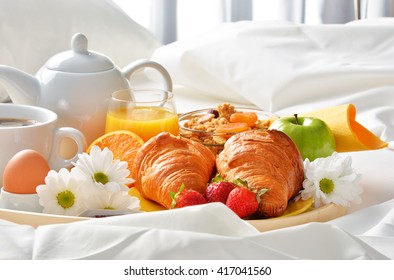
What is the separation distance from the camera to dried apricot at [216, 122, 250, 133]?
1.12 m

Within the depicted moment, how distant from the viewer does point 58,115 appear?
3.75 ft

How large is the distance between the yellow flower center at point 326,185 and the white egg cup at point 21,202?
0.34 meters

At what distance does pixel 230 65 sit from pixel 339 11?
1565mm

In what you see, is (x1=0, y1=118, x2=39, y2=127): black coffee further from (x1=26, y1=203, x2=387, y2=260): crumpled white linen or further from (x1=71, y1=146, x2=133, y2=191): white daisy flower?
(x1=26, y1=203, x2=387, y2=260): crumpled white linen

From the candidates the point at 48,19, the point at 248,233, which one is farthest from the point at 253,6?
the point at 248,233

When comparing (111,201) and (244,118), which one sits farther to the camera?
(244,118)

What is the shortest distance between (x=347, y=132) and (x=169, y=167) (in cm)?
34

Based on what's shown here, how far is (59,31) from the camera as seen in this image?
1.62m

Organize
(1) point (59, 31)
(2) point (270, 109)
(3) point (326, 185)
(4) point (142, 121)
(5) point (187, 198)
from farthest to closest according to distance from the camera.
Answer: (1) point (59, 31) < (2) point (270, 109) < (4) point (142, 121) < (3) point (326, 185) < (5) point (187, 198)

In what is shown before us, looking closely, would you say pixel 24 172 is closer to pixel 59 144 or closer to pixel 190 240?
pixel 59 144

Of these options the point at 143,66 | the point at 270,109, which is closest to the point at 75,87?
the point at 143,66

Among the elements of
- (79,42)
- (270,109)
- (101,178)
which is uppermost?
(79,42)

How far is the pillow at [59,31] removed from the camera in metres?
1.56

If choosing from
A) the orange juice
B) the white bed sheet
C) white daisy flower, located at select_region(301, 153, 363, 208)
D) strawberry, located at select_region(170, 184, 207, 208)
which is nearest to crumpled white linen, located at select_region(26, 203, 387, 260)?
the white bed sheet
